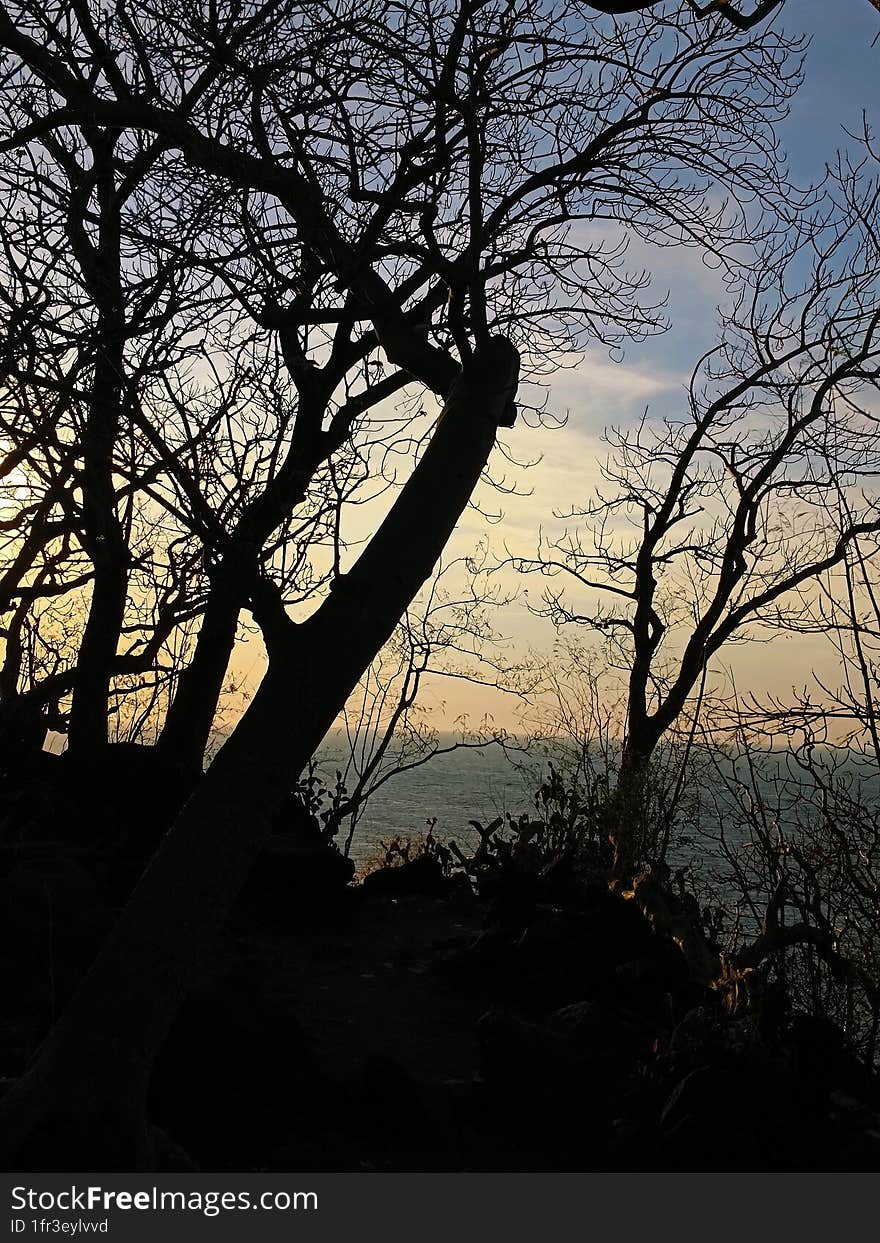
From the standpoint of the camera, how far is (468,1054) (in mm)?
Answer: 5176

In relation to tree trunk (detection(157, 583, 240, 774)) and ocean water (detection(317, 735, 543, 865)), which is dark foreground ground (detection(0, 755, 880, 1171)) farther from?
ocean water (detection(317, 735, 543, 865))

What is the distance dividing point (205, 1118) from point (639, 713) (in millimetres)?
7665

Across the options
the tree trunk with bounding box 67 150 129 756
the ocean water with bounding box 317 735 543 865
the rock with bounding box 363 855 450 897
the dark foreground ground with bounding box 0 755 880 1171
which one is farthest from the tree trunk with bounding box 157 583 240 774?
the ocean water with bounding box 317 735 543 865

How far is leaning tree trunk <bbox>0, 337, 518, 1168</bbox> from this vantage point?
3.34 meters

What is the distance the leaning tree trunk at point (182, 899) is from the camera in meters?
3.34

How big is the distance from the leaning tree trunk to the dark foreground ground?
634 mm

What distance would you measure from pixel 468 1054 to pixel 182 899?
243 cm

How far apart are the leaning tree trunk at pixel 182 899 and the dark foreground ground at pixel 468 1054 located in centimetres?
63

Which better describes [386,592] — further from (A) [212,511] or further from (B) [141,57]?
(B) [141,57]

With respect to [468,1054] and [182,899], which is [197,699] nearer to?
[468,1054]

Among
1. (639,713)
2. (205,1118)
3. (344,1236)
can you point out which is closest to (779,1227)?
(344,1236)

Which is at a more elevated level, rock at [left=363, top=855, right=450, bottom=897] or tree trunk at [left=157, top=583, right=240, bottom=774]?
tree trunk at [left=157, top=583, right=240, bottom=774]

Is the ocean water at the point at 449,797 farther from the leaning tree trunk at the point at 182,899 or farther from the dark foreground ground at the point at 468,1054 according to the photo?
the leaning tree trunk at the point at 182,899

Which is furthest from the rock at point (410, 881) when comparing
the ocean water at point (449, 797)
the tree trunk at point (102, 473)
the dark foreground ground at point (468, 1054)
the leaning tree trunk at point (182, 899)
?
the leaning tree trunk at point (182, 899)
